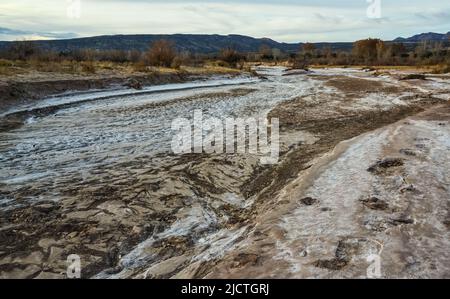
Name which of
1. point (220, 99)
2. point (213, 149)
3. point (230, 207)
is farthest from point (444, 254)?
point (220, 99)

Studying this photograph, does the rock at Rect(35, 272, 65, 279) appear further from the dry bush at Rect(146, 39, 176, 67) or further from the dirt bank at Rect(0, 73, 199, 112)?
the dry bush at Rect(146, 39, 176, 67)

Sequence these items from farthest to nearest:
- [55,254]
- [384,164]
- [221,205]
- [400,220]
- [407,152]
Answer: [407,152] → [384,164] → [221,205] → [400,220] → [55,254]

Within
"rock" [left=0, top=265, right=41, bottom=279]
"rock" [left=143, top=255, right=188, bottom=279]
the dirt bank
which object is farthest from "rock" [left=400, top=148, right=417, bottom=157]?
Answer: the dirt bank

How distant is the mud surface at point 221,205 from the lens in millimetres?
4836

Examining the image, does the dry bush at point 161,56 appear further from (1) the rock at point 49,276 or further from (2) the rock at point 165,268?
(1) the rock at point 49,276

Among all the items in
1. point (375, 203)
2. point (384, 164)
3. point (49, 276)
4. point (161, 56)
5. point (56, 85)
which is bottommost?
point (49, 276)

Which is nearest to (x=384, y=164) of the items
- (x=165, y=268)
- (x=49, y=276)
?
(x=165, y=268)

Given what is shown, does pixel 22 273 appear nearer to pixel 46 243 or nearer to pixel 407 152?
pixel 46 243

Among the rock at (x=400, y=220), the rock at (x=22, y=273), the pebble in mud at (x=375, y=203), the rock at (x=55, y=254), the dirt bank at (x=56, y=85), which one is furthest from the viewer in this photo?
the dirt bank at (x=56, y=85)

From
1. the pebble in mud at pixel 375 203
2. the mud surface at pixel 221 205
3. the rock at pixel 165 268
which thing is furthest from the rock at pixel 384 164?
the rock at pixel 165 268

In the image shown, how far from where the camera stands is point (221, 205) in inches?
283

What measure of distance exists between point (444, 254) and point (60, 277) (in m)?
4.15

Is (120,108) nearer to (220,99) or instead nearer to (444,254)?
(220,99)

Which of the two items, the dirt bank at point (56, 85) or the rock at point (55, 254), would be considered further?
the dirt bank at point (56, 85)
